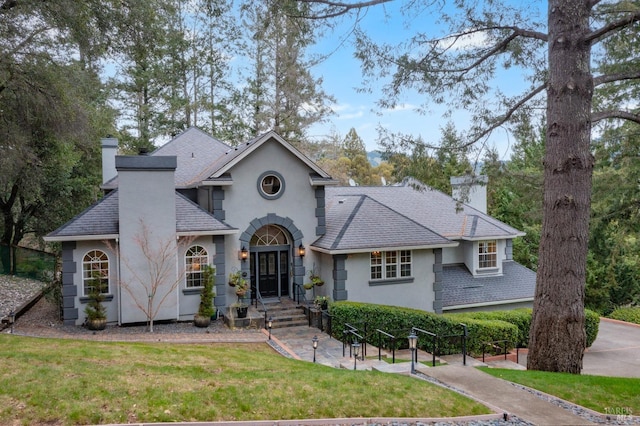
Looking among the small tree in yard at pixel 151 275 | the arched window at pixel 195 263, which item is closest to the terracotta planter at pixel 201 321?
the small tree in yard at pixel 151 275

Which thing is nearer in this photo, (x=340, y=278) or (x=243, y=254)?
(x=340, y=278)

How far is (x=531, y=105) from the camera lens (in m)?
12.2

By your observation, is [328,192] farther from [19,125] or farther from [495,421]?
[495,421]

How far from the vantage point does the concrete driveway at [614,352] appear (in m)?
14.4

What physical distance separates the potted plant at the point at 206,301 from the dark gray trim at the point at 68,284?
378 centimetres

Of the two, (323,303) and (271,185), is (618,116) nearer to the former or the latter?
(323,303)

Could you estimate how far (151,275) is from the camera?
1506cm

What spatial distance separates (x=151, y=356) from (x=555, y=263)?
8.35 meters

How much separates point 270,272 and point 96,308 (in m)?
6.32

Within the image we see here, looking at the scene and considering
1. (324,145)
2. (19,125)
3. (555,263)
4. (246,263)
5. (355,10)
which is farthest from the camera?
(324,145)

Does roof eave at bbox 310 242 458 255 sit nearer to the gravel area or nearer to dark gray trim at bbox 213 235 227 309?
dark gray trim at bbox 213 235 227 309

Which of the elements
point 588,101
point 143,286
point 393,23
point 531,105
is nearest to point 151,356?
point 143,286

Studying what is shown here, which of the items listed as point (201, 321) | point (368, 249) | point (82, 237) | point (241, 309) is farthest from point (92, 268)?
point (368, 249)

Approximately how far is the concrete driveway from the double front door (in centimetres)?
1056
